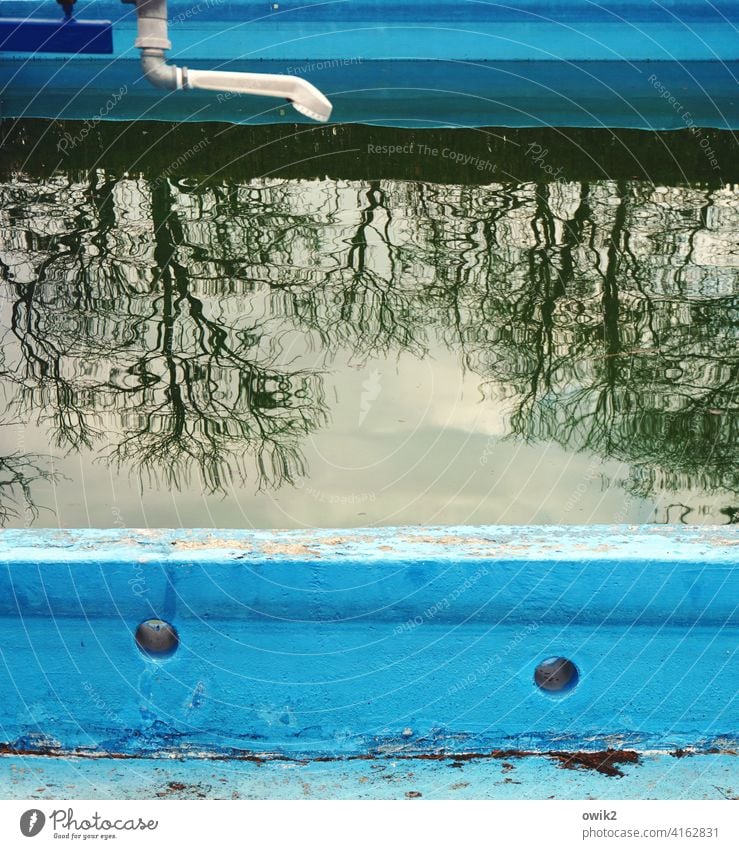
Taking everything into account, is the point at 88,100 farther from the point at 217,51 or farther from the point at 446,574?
the point at 446,574

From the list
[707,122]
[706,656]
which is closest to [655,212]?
[707,122]

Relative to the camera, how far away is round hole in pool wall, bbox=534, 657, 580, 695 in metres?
1.41

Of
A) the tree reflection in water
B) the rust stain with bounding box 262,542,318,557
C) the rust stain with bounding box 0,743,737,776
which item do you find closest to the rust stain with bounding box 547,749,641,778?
the rust stain with bounding box 0,743,737,776

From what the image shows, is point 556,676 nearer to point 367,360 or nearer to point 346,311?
point 367,360

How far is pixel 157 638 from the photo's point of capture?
1.38 metres

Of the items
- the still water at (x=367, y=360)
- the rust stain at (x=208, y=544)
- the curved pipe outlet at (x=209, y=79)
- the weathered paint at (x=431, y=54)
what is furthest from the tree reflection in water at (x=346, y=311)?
the weathered paint at (x=431, y=54)

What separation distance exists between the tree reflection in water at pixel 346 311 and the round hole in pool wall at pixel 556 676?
841 millimetres

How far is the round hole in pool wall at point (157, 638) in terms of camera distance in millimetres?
1377

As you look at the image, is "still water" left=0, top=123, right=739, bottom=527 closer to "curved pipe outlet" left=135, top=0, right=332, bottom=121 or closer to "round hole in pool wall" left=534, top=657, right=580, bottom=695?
"round hole in pool wall" left=534, top=657, right=580, bottom=695

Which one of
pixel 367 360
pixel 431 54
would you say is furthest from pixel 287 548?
pixel 431 54

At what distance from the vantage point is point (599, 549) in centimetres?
137

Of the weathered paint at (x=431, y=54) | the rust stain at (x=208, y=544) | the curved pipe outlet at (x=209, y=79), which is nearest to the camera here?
the curved pipe outlet at (x=209, y=79)

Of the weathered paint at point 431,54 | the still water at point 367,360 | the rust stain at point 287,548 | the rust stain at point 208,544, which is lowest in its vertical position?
the rust stain at point 287,548

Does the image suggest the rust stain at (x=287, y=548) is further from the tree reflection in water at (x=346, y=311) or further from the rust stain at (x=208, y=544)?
the tree reflection in water at (x=346, y=311)
